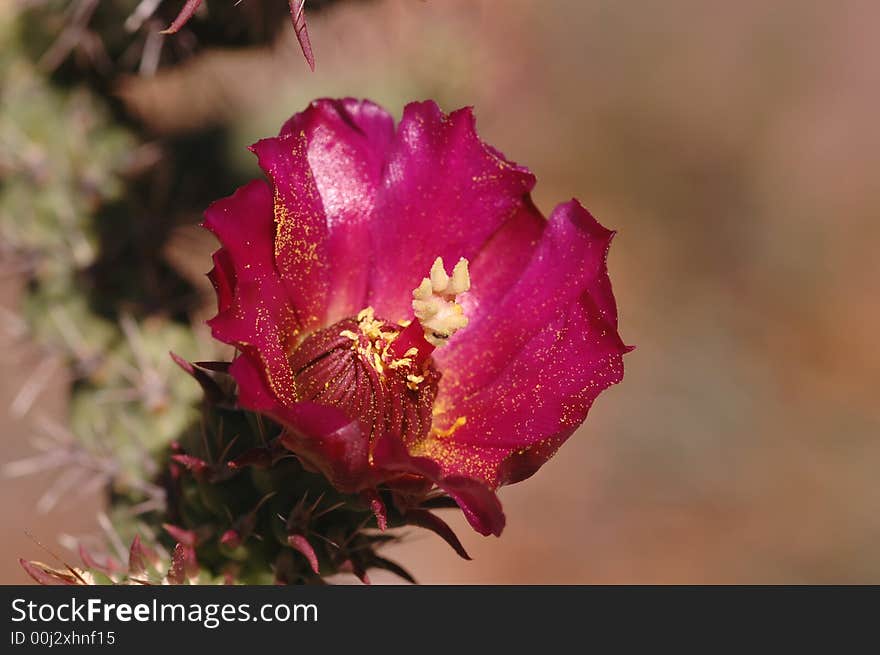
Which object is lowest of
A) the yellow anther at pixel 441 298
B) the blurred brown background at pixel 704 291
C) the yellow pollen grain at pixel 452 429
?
the yellow pollen grain at pixel 452 429

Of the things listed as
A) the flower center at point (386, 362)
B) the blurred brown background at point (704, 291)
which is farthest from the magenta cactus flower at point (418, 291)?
the blurred brown background at point (704, 291)

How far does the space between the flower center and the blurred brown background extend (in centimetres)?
217

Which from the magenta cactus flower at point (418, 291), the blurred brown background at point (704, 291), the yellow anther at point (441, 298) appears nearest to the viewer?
the magenta cactus flower at point (418, 291)

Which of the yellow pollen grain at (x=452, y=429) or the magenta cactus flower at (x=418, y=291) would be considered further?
the yellow pollen grain at (x=452, y=429)

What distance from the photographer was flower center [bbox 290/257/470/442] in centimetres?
146

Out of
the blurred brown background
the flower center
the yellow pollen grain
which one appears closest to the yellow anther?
the flower center

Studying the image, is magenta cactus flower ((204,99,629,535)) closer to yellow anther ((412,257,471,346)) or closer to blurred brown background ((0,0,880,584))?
yellow anther ((412,257,471,346))

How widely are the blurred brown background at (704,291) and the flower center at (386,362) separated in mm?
2172

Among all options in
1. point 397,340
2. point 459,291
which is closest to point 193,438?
point 397,340

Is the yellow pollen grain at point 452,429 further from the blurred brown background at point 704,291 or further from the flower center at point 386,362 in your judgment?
the blurred brown background at point 704,291

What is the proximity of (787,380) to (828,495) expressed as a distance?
1.68 ft

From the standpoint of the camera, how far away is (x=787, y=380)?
14.4 feet

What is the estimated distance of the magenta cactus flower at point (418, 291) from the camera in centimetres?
138
